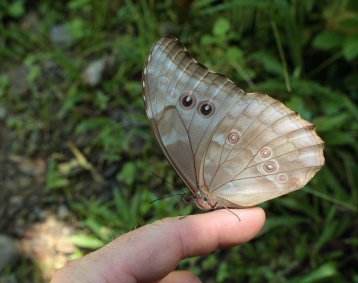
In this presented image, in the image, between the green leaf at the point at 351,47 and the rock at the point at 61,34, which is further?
the rock at the point at 61,34

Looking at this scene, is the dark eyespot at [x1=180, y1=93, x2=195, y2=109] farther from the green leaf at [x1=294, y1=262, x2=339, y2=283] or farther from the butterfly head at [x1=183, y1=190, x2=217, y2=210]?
the green leaf at [x1=294, y1=262, x2=339, y2=283]

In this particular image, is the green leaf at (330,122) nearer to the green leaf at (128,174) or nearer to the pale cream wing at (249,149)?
the pale cream wing at (249,149)

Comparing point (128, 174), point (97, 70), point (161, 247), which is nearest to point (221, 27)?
point (97, 70)

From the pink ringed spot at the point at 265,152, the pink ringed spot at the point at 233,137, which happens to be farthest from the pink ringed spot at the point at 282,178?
the pink ringed spot at the point at 233,137

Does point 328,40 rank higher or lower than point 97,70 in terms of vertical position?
higher

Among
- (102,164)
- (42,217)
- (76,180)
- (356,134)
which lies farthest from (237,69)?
(42,217)

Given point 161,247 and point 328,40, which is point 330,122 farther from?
point 161,247

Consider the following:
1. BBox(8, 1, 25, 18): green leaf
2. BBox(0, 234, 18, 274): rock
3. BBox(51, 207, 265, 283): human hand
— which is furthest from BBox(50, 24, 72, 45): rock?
BBox(51, 207, 265, 283): human hand
